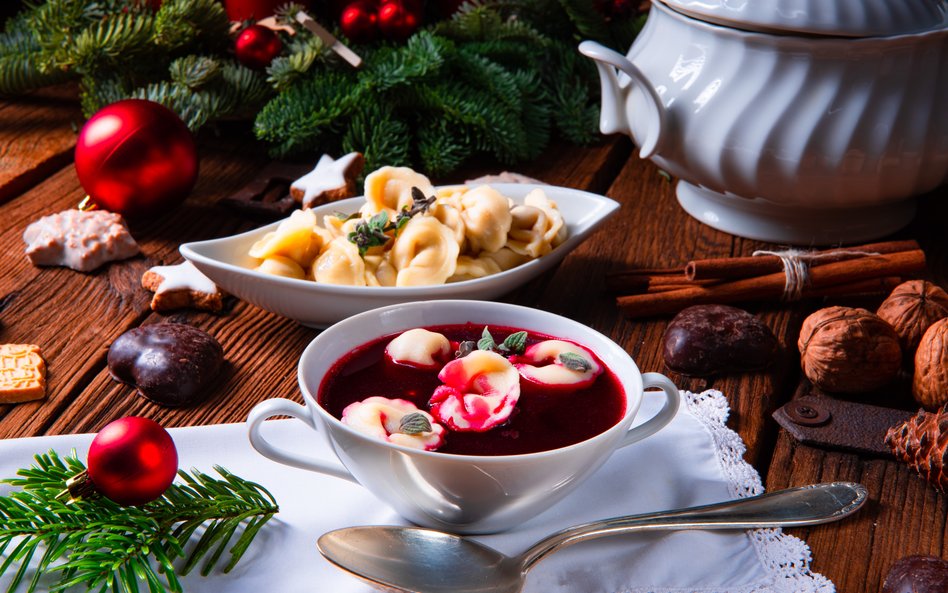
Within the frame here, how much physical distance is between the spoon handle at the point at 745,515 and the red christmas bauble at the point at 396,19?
3.88ft

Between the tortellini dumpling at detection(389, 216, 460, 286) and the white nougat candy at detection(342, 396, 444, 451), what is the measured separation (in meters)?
0.35

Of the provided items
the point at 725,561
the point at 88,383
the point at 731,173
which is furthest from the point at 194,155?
the point at 725,561

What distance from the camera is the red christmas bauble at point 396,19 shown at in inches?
69.3

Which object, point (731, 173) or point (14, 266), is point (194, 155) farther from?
point (731, 173)

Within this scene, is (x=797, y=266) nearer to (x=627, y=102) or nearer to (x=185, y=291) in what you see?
(x=627, y=102)

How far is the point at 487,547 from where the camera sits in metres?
0.81

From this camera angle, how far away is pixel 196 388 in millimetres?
1100

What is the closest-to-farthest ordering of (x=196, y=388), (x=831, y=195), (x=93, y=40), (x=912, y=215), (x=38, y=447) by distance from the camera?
(x=38, y=447) → (x=196, y=388) → (x=831, y=195) → (x=912, y=215) → (x=93, y=40)

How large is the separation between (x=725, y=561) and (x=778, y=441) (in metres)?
0.22

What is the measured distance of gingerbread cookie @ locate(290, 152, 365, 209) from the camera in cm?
149

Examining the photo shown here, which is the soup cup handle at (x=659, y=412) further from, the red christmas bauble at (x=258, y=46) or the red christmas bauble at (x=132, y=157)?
the red christmas bauble at (x=258, y=46)

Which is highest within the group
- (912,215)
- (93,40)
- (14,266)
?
(93,40)

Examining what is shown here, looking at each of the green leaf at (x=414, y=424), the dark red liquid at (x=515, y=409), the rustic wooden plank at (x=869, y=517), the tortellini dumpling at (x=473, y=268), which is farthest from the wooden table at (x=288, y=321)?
the green leaf at (x=414, y=424)

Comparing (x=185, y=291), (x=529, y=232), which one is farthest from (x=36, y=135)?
(x=529, y=232)
